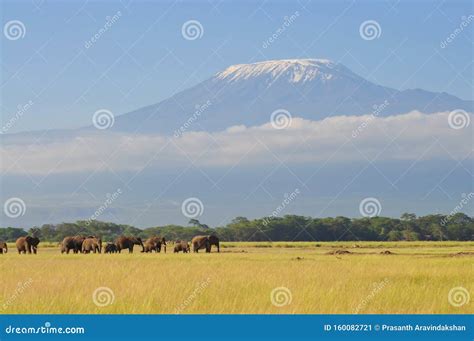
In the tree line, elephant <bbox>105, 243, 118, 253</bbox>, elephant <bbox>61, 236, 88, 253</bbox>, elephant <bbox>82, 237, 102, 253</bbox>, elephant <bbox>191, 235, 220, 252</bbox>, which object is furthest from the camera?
the tree line

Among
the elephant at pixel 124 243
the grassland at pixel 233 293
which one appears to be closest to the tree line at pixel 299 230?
the elephant at pixel 124 243

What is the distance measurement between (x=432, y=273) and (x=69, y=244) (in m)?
32.4

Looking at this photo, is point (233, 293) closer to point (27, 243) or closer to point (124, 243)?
point (27, 243)

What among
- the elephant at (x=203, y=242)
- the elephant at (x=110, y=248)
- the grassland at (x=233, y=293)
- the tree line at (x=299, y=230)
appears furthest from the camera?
the tree line at (x=299, y=230)

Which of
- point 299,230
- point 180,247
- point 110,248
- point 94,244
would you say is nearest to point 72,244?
point 94,244

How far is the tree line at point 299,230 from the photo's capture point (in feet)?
349

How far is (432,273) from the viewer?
24547 mm

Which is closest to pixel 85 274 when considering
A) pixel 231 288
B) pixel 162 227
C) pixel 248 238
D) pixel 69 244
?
pixel 231 288

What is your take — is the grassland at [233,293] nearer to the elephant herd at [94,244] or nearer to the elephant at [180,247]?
the elephant herd at [94,244]

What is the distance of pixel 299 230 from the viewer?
109 meters

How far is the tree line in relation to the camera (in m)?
106

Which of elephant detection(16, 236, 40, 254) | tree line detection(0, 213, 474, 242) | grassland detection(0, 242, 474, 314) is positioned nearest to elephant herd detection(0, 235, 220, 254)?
elephant detection(16, 236, 40, 254)

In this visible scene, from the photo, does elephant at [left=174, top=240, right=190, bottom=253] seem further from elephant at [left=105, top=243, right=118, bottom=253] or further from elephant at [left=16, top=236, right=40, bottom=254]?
elephant at [left=16, top=236, right=40, bottom=254]
